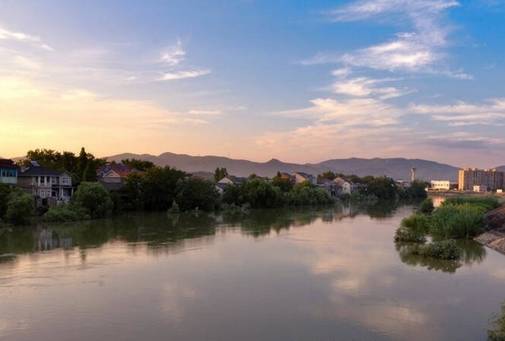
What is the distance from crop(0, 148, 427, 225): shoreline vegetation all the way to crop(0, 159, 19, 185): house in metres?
3.06

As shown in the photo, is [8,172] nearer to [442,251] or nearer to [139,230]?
[139,230]

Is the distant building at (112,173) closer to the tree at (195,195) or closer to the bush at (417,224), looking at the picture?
the tree at (195,195)

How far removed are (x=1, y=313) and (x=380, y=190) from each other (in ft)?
272

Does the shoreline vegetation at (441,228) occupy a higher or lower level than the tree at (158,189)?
lower

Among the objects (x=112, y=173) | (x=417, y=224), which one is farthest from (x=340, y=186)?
(x=417, y=224)

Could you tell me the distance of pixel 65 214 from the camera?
33.7 meters

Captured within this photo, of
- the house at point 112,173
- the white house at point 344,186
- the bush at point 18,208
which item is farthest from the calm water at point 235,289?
the white house at point 344,186

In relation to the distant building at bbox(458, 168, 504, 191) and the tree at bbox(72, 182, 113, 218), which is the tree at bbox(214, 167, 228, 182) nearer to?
the tree at bbox(72, 182, 113, 218)

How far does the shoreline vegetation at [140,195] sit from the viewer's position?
105ft

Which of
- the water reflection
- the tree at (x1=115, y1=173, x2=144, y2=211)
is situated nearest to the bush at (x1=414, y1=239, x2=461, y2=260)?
the water reflection

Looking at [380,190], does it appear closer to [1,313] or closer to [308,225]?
[308,225]

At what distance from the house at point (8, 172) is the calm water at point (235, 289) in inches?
363

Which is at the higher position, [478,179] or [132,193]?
[478,179]

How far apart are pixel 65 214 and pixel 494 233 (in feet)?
89.6
